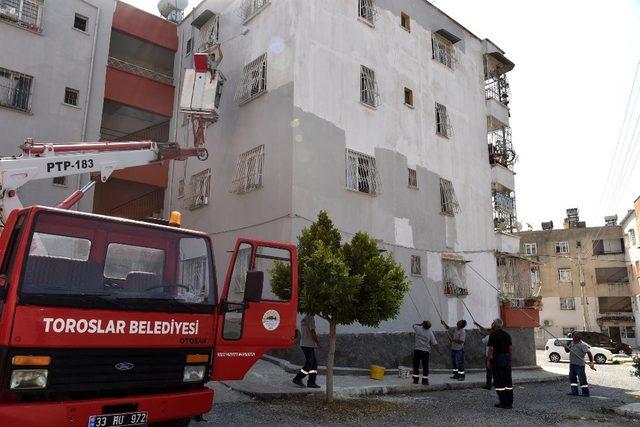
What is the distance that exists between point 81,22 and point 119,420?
1721 centimetres

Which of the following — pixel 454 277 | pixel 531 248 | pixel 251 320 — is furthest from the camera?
pixel 531 248

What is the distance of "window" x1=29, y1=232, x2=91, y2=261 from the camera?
16.4ft

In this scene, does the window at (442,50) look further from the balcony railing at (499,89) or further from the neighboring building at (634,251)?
the neighboring building at (634,251)

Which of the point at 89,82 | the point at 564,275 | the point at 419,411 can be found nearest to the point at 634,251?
the point at 564,275

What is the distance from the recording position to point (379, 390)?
11578 millimetres

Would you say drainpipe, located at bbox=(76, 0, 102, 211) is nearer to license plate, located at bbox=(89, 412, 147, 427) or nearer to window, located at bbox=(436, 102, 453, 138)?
license plate, located at bbox=(89, 412, 147, 427)

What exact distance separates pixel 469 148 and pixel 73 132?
15450 mm

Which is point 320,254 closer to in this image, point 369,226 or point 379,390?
point 379,390

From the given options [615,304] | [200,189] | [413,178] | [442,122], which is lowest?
[615,304]

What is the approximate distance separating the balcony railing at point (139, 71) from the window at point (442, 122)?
11174 millimetres

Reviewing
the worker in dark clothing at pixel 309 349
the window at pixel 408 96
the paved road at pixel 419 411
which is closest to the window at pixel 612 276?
the window at pixel 408 96

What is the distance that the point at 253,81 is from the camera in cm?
1648

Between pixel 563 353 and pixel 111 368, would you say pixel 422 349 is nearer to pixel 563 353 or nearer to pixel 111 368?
pixel 111 368

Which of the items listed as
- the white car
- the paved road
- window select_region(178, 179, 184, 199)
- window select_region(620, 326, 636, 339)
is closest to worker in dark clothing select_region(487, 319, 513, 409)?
the paved road
